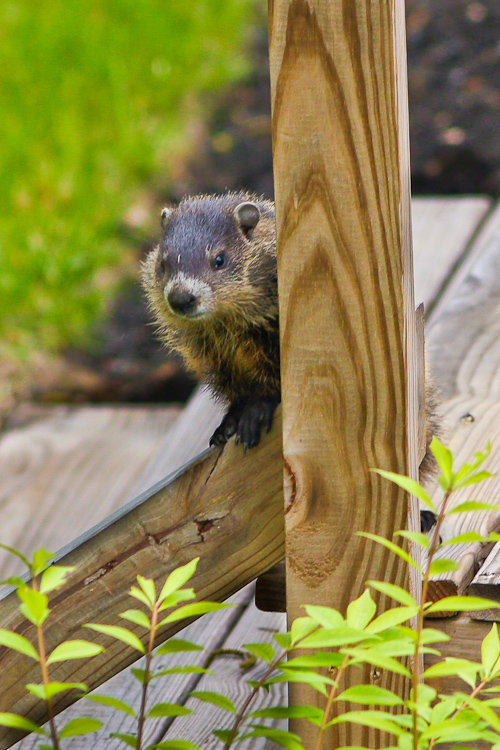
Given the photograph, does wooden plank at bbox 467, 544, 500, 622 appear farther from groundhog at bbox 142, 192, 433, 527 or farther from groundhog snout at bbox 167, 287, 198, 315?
groundhog snout at bbox 167, 287, 198, 315

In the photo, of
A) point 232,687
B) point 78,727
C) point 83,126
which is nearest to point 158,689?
point 232,687

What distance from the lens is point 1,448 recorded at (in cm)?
431

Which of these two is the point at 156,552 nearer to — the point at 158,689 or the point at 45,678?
the point at 45,678

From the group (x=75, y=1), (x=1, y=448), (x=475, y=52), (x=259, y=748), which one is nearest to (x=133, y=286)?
(x=1, y=448)

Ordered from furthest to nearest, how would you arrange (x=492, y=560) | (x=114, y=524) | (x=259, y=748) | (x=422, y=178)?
1. (x=422, y=178)
2. (x=259, y=748)
3. (x=492, y=560)
4. (x=114, y=524)

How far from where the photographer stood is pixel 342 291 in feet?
5.22

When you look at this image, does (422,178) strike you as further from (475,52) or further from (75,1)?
(75,1)

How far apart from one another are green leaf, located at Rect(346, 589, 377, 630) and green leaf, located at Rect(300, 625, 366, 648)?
0.06m

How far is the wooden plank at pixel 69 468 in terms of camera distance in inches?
145

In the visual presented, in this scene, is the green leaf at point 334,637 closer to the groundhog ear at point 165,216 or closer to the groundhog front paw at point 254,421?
the groundhog front paw at point 254,421

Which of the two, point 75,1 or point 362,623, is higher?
point 75,1

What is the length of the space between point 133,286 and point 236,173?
122 cm

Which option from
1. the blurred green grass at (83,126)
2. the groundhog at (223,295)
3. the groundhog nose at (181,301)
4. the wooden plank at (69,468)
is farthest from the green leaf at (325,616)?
the blurred green grass at (83,126)

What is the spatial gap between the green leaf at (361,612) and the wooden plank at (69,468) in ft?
6.96
